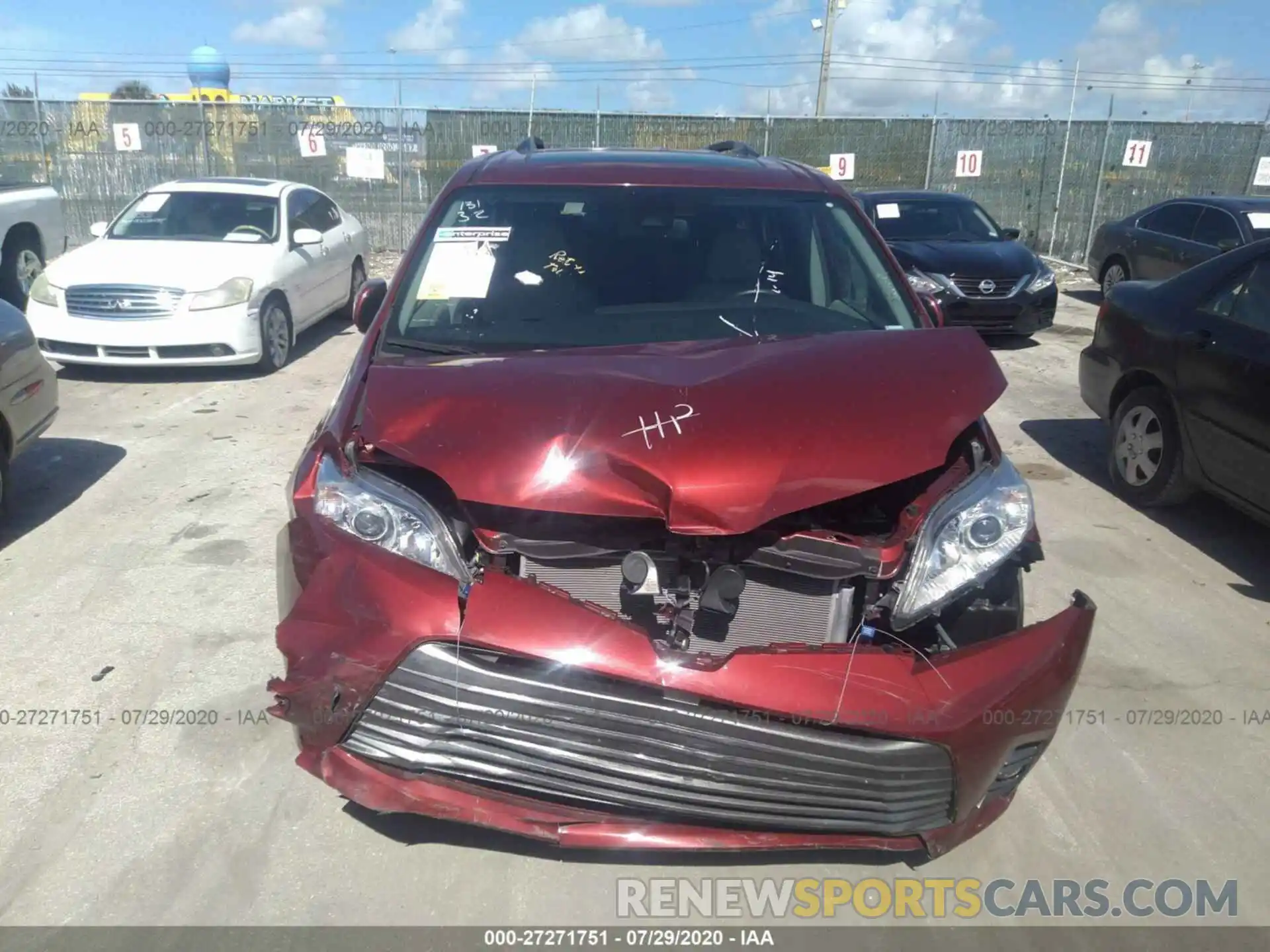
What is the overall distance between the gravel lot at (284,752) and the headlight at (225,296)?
8.14ft

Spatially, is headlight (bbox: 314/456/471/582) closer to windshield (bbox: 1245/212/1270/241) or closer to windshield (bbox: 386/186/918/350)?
windshield (bbox: 386/186/918/350)

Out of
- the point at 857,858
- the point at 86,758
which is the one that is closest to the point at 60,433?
the point at 86,758

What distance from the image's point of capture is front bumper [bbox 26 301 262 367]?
7961 mm

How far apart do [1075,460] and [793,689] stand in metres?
5.16

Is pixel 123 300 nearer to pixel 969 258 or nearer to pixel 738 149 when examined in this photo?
pixel 738 149

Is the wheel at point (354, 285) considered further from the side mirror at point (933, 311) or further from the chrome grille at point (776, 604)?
the chrome grille at point (776, 604)

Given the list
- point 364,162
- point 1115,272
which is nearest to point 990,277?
point 1115,272

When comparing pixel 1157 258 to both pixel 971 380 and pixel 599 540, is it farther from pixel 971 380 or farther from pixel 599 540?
pixel 599 540

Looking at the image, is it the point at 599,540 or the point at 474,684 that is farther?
the point at 599,540

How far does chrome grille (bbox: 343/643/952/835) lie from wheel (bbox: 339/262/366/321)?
9.41 metres

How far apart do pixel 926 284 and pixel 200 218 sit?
24.4ft

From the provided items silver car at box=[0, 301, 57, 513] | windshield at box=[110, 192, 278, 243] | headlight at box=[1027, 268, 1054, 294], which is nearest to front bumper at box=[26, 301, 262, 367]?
windshield at box=[110, 192, 278, 243]

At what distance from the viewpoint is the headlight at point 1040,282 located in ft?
33.5

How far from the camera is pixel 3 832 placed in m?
2.80
